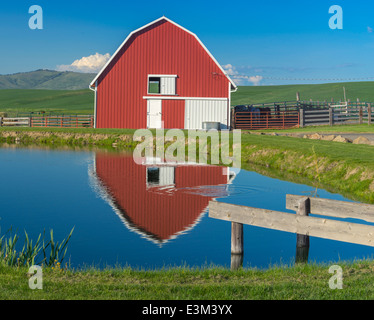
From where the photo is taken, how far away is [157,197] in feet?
55.8

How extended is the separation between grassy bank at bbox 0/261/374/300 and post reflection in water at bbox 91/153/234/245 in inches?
141

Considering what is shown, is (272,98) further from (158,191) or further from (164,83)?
(158,191)

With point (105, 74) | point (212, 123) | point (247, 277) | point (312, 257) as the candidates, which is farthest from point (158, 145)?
point (247, 277)

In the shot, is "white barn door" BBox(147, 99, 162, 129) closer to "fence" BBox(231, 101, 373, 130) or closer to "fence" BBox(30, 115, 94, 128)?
"fence" BBox(30, 115, 94, 128)

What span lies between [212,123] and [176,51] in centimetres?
572

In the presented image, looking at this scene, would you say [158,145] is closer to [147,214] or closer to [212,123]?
[212,123]

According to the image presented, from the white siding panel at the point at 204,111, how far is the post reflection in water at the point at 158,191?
12365mm

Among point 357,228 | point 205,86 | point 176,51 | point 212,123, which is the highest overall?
point 176,51

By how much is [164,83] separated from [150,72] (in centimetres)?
128

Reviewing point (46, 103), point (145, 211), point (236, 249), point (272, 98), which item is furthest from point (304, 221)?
point (46, 103)

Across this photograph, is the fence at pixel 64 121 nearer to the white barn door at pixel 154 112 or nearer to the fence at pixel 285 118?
the white barn door at pixel 154 112

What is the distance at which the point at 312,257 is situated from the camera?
1056cm

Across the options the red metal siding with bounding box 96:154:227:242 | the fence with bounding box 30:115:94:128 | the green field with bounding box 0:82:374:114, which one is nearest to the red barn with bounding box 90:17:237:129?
the fence with bounding box 30:115:94:128

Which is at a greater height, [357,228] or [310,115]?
[310,115]
